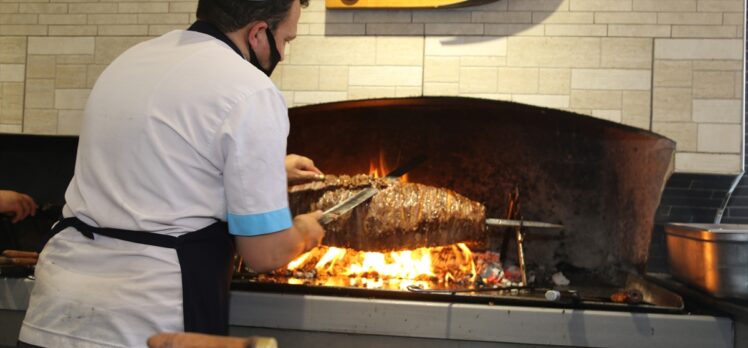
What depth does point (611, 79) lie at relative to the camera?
2957mm

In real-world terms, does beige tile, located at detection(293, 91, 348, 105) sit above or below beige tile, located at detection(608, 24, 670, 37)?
below

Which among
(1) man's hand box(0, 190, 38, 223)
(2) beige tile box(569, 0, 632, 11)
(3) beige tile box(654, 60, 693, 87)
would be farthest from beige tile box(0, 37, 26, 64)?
(3) beige tile box(654, 60, 693, 87)

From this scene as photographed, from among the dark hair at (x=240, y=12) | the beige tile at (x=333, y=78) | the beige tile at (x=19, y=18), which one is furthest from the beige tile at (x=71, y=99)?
the dark hair at (x=240, y=12)

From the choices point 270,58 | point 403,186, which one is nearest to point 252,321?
point 403,186

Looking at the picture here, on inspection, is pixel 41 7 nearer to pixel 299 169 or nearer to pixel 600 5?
pixel 299 169

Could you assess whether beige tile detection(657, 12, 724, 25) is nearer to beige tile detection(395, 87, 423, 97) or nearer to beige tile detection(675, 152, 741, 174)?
beige tile detection(675, 152, 741, 174)

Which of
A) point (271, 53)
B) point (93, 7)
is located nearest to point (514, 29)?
point (271, 53)

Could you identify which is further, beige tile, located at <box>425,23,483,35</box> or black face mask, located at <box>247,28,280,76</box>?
beige tile, located at <box>425,23,483,35</box>

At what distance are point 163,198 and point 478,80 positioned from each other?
5.87 feet

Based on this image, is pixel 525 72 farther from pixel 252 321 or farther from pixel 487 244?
pixel 252 321

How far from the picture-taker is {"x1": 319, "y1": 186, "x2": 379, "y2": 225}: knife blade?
236 centimetres

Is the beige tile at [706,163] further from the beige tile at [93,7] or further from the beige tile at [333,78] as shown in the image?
the beige tile at [93,7]

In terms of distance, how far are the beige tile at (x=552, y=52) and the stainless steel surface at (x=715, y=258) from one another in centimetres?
84

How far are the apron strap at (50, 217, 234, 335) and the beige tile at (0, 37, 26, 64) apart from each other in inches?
77.4
